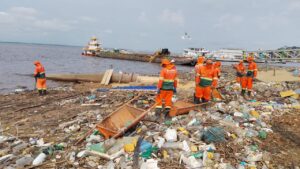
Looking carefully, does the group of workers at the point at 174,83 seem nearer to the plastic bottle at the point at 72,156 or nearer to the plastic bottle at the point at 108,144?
the plastic bottle at the point at 108,144

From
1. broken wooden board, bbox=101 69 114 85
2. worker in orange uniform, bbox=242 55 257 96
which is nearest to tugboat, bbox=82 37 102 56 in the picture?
broken wooden board, bbox=101 69 114 85

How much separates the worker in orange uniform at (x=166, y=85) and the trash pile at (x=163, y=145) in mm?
363

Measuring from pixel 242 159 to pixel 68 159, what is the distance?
3098 millimetres

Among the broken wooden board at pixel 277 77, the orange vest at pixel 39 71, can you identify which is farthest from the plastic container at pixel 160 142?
the broken wooden board at pixel 277 77

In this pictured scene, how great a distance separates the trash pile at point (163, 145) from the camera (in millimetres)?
4316

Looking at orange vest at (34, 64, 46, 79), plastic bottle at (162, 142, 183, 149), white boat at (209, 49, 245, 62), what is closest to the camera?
plastic bottle at (162, 142, 183, 149)

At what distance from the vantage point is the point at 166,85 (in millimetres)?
6418

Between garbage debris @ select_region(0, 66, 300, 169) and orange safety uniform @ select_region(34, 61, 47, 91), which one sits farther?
orange safety uniform @ select_region(34, 61, 47, 91)

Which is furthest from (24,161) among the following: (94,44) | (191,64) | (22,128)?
(94,44)

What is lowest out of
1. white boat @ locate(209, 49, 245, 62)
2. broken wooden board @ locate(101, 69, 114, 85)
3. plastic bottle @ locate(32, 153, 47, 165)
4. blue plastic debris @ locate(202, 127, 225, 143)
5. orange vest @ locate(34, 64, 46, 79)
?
plastic bottle @ locate(32, 153, 47, 165)

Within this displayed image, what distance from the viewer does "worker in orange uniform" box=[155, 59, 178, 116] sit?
6398 millimetres

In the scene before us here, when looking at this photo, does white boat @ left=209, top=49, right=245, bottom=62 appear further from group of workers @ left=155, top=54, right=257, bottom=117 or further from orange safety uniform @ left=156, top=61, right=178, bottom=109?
orange safety uniform @ left=156, top=61, right=178, bottom=109

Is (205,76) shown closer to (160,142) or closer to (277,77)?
(160,142)

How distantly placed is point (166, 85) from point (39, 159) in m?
3.30
